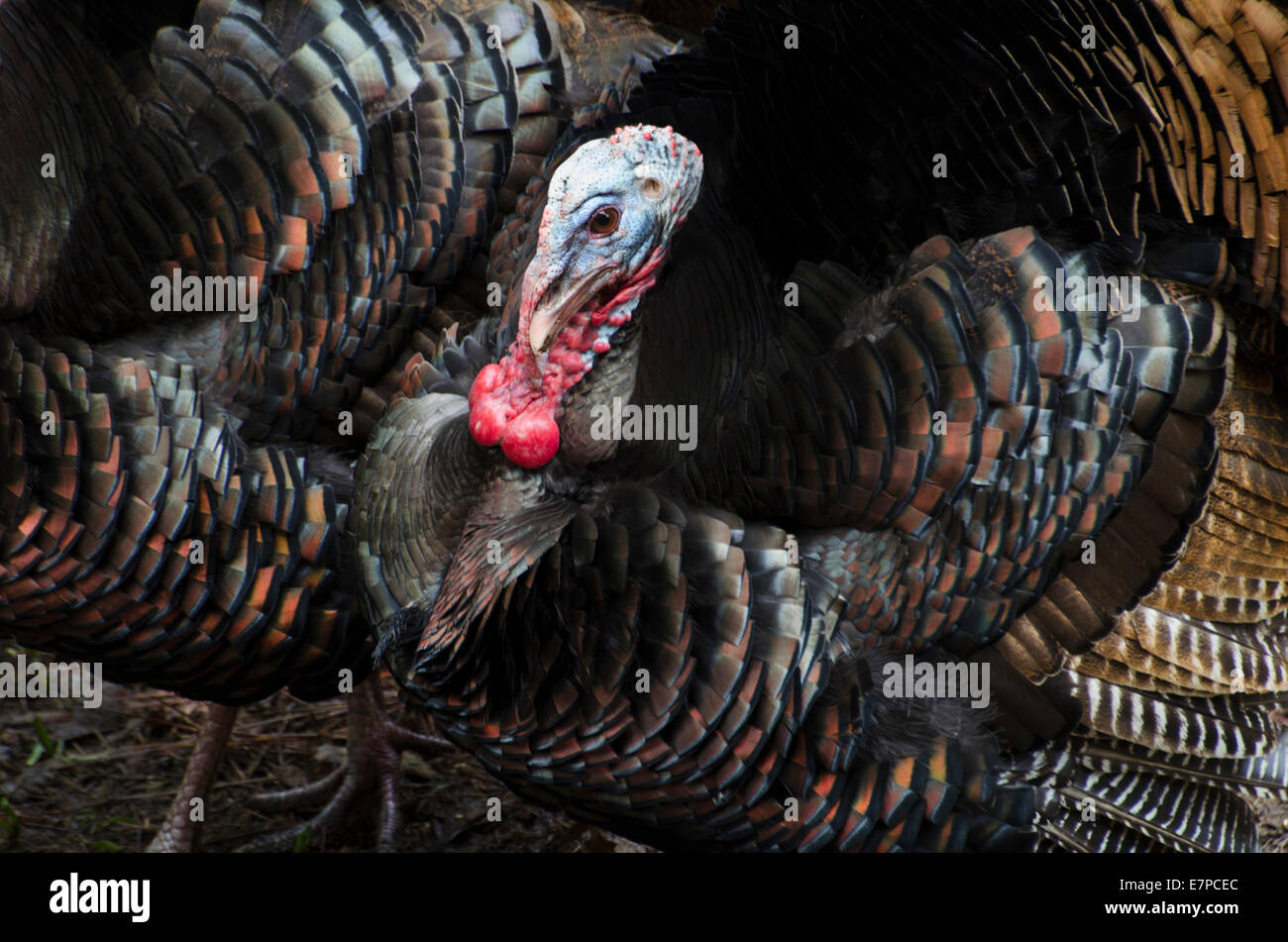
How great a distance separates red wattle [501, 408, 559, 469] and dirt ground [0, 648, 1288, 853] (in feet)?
5.29

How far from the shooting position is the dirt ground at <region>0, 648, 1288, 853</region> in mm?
3939

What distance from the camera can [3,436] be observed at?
273 cm

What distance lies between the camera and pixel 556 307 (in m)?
2.57

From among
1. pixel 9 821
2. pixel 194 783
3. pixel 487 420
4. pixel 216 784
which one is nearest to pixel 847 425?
pixel 487 420

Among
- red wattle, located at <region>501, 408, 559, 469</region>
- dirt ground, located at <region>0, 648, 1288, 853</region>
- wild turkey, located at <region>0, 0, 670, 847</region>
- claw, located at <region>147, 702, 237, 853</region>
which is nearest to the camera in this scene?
red wattle, located at <region>501, 408, 559, 469</region>

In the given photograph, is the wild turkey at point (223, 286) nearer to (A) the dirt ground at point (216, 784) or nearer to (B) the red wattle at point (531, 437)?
(B) the red wattle at point (531, 437)

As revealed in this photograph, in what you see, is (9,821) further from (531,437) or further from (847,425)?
(847,425)

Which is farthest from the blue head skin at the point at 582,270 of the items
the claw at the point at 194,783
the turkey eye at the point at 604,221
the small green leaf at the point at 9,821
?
the small green leaf at the point at 9,821

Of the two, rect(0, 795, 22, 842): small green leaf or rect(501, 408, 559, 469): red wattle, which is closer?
rect(501, 408, 559, 469): red wattle

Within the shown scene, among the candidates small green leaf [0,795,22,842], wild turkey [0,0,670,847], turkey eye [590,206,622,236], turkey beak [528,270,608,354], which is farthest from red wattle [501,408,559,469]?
small green leaf [0,795,22,842]

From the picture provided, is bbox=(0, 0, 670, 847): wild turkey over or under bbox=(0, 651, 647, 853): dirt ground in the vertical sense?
over

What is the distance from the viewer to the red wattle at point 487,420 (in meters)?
2.67

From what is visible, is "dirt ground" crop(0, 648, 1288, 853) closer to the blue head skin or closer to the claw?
the claw

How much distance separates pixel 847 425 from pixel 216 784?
2465 millimetres
